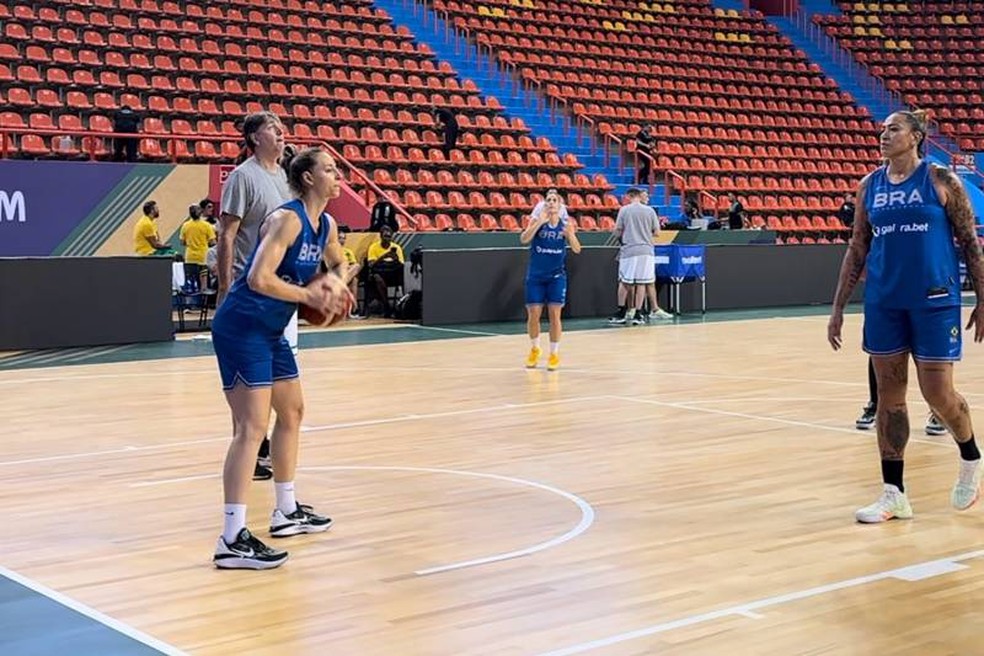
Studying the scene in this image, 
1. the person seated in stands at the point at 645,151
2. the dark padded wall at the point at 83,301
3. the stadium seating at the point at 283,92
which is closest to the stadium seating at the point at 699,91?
the person seated in stands at the point at 645,151

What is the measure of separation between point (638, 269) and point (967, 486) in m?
12.3

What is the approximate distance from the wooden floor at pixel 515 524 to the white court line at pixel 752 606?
0.05ft

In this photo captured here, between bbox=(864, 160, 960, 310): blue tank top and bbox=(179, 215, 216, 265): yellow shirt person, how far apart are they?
40.5 ft

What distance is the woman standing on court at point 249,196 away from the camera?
21.5ft

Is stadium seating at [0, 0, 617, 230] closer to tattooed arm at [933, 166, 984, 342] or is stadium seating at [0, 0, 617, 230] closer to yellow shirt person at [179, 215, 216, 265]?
yellow shirt person at [179, 215, 216, 265]

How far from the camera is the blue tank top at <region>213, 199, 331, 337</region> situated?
18.1ft

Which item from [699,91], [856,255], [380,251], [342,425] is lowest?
[342,425]

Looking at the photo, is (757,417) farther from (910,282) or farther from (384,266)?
(384,266)

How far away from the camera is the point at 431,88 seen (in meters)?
25.0

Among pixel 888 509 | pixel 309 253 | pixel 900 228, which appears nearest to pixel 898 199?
pixel 900 228

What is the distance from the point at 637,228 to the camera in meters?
18.7

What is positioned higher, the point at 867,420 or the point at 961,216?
the point at 961,216

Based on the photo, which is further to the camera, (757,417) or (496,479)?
(757,417)

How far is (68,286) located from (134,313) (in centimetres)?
87
